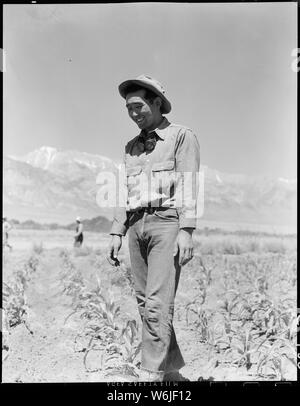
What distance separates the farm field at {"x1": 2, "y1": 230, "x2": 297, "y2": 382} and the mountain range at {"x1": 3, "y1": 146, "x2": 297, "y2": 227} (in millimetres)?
294

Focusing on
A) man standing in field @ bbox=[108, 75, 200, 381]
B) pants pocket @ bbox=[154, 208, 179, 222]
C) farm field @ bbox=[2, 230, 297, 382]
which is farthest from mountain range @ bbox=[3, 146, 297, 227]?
pants pocket @ bbox=[154, 208, 179, 222]

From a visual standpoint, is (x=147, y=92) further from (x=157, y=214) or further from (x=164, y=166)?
(x=157, y=214)

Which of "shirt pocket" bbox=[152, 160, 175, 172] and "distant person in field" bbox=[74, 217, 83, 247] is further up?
"shirt pocket" bbox=[152, 160, 175, 172]

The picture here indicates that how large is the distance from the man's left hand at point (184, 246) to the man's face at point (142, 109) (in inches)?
29.6

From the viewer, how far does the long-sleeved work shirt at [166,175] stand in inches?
138

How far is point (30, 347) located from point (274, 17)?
3.14 m

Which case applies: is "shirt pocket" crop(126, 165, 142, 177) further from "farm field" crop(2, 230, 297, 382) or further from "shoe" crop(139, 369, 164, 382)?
"shoe" crop(139, 369, 164, 382)

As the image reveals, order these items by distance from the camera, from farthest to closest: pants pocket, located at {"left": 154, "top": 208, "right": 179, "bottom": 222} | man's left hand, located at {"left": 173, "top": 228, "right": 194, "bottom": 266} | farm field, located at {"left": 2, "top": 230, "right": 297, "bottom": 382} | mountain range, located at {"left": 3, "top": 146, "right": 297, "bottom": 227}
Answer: mountain range, located at {"left": 3, "top": 146, "right": 297, "bottom": 227}
farm field, located at {"left": 2, "top": 230, "right": 297, "bottom": 382}
pants pocket, located at {"left": 154, "top": 208, "right": 179, "bottom": 222}
man's left hand, located at {"left": 173, "top": 228, "right": 194, "bottom": 266}

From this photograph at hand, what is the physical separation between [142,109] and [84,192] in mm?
2117

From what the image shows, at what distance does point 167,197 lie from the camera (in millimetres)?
3510

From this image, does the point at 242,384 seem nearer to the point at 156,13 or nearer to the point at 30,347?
the point at 30,347

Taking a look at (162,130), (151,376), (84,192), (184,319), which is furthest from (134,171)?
(84,192)

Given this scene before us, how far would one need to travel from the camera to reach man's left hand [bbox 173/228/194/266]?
339 cm
